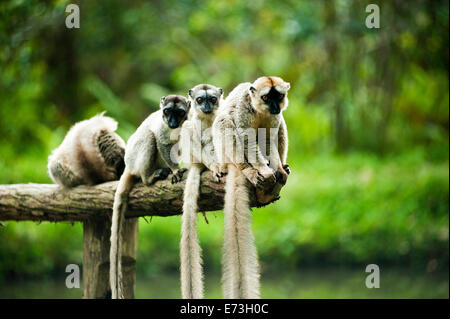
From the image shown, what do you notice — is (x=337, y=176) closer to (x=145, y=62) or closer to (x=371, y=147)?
(x=371, y=147)

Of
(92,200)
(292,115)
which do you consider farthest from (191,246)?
(292,115)

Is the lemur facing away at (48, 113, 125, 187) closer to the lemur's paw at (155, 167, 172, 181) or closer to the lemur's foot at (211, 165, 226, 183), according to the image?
the lemur's paw at (155, 167, 172, 181)

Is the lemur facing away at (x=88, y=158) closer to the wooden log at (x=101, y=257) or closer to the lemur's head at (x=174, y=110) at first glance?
the wooden log at (x=101, y=257)

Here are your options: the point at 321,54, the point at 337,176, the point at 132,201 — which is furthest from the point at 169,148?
the point at 321,54

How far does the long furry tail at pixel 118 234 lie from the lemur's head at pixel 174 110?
77 cm

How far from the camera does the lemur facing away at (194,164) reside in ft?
14.9

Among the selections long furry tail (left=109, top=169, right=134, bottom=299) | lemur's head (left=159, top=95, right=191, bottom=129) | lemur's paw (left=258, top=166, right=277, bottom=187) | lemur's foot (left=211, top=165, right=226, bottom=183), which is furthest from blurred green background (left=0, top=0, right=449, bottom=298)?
lemur's paw (left=258, top=166, right=277, bottom=187)

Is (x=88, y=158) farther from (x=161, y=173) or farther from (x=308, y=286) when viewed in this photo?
(x=308, y=286)

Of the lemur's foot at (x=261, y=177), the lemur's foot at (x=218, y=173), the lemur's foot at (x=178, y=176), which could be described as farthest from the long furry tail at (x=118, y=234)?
the lemur's foot at (x=261, y=177)

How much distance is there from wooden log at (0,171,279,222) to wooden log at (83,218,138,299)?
0.25 metres

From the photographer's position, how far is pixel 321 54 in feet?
50.7

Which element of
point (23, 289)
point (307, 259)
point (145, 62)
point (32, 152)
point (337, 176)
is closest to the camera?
point (23, 289)
